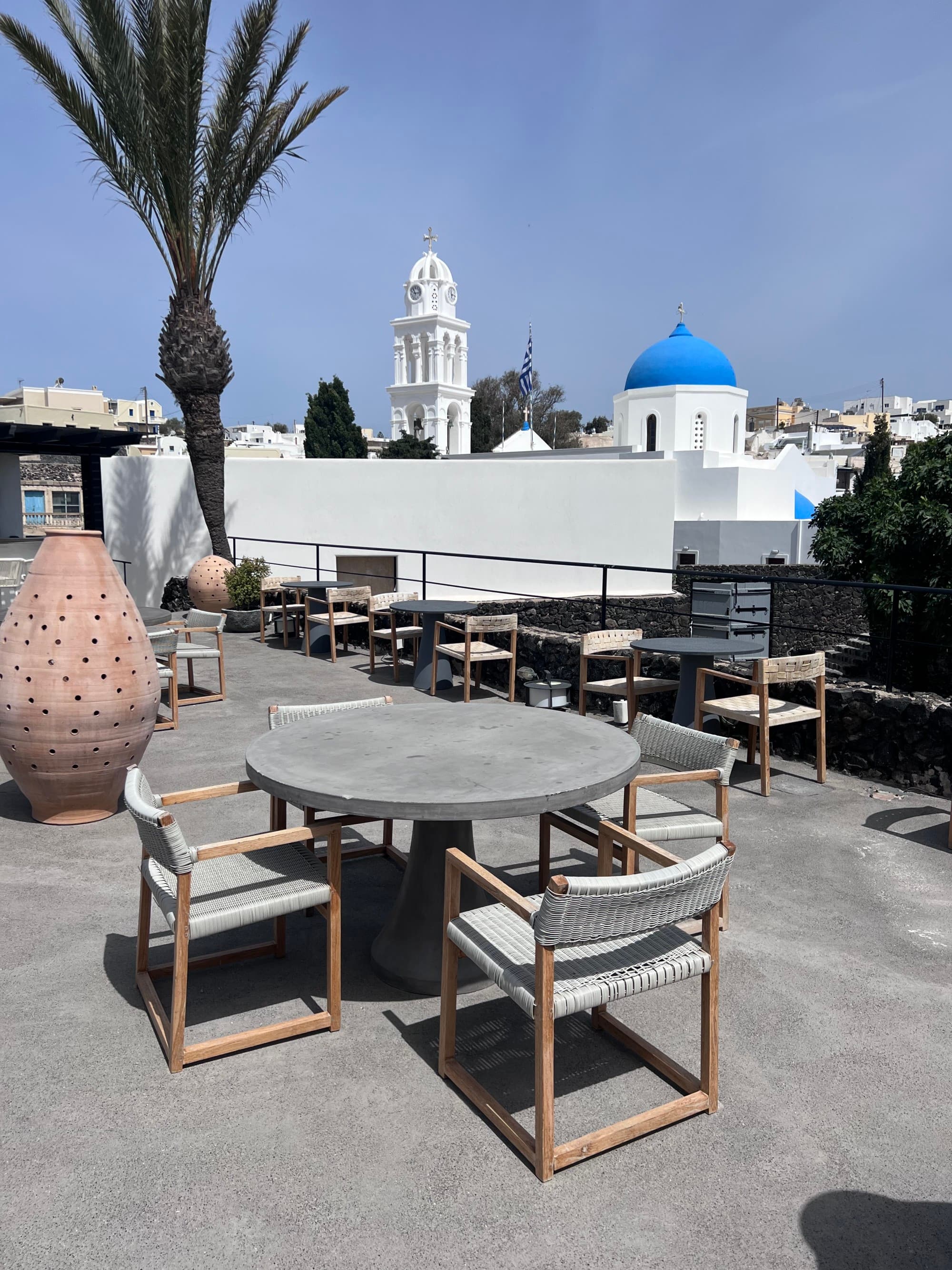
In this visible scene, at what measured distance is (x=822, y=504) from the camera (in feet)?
59.3

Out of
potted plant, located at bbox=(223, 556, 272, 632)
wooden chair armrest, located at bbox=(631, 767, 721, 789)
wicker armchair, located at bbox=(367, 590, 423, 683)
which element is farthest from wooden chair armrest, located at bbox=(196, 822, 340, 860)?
potted plant, located at bbox=(223, 556, 272, 632)

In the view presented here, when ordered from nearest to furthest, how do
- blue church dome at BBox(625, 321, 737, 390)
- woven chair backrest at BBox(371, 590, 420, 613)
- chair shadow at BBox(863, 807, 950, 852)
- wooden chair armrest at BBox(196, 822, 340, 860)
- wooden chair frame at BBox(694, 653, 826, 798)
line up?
wooden chair armrest at BBox(196, 822, 340, 860) → chair shadow at BBox(863, 807, 950, 852) → wooden chair frame at BBox(694, 653, 826, 798) → woven chair backrest at BBox(371, 590, 420, 613) → blue church dome at BBox(625, 321, 737, 390)

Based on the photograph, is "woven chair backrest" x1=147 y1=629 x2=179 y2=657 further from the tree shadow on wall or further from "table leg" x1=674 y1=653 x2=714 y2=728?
the tree shadow on wall

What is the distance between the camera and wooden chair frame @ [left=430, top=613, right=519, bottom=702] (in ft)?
24.2

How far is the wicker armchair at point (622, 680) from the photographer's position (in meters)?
6.04

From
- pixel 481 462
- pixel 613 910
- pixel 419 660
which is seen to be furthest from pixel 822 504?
pixel 613 910

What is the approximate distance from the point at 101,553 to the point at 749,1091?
11.9 ft

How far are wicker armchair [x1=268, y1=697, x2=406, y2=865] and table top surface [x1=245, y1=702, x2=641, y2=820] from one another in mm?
120

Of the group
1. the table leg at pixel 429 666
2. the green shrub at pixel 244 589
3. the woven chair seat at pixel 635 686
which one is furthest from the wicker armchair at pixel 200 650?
the green shrub at pixel 244 589

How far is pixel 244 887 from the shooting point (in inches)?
107

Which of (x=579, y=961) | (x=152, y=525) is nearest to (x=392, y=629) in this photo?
(x=579, y=961)

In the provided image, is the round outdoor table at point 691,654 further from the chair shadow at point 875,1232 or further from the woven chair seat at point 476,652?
the chair shadow at point 875,1232

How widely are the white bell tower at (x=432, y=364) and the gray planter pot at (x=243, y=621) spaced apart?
97.9ft

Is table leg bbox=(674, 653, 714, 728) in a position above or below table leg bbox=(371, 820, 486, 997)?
above
